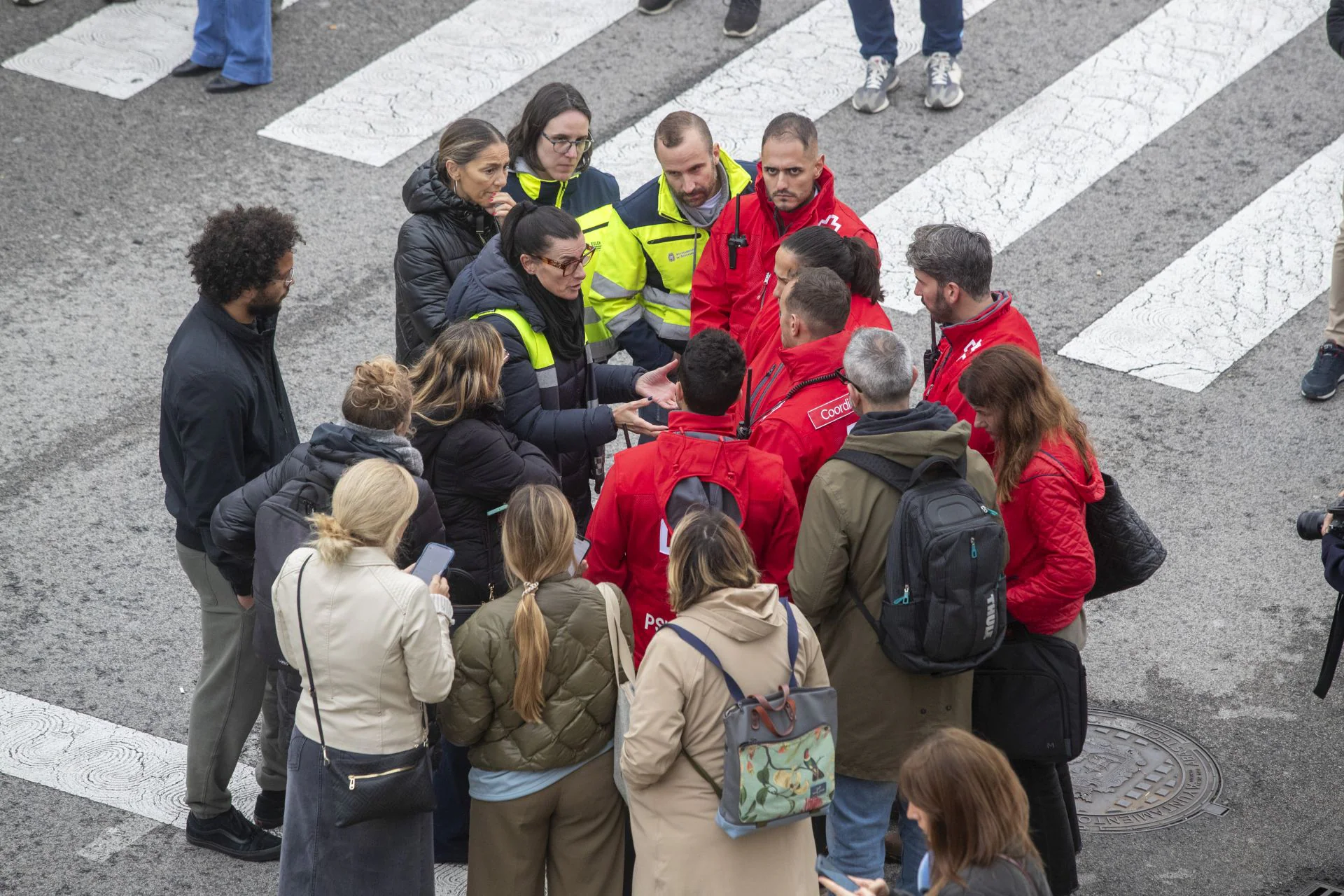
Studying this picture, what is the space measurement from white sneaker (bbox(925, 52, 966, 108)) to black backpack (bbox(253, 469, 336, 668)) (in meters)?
6.58

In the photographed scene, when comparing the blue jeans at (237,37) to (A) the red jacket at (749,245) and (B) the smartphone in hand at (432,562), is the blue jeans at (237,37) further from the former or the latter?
(B) the smartphone in hand at (432,562)

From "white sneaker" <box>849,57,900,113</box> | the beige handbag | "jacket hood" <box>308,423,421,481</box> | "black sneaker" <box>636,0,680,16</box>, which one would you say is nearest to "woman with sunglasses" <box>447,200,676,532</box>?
"jacket hood" <box>308,423,421,481</box>

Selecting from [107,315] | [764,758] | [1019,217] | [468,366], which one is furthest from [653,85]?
[764,758]

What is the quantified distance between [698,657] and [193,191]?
22.6ft

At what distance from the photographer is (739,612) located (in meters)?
4.25

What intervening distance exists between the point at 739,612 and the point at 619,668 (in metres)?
0.53

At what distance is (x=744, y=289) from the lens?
6.81 m

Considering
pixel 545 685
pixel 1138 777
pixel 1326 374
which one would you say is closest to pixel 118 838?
pixel 545 685

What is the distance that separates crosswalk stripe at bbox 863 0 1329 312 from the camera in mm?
9445

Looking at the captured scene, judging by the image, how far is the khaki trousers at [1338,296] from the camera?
311 inches

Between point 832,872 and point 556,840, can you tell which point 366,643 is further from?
point 832,872

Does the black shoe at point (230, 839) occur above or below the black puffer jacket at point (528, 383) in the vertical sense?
below

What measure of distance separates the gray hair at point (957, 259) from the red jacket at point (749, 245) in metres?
0.96

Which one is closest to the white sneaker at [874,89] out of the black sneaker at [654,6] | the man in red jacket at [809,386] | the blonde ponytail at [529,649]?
the black sneaker at [654,6]
